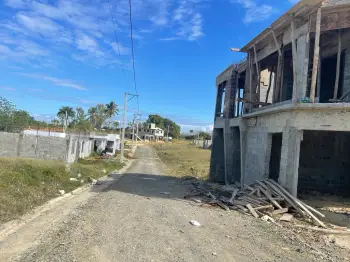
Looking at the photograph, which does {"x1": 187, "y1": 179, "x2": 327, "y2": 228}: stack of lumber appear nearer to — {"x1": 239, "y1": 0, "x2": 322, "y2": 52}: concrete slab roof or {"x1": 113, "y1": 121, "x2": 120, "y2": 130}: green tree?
{"x1": 239, "y1": 0, "x2": 322, "y2": 52}: concrete slab roof

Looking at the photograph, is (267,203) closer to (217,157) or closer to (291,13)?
(291,13)

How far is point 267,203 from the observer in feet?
37.1

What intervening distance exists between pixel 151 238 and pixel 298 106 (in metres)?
7.17

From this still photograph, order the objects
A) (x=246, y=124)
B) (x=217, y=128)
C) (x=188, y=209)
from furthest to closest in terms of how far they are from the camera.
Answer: (x=217, y=128), (x=246, y=124), (x=188, y=209)

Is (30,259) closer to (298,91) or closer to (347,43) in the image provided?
(298,91)

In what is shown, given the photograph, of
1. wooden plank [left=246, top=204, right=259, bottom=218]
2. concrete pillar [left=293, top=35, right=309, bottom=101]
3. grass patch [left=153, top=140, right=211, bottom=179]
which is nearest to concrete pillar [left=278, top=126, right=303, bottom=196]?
concrete pillar [left=293, top=35, right=309, bottom=101]

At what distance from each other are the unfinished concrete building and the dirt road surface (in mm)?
4224

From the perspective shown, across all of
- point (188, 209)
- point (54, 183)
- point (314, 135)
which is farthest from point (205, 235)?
point (314, 135)

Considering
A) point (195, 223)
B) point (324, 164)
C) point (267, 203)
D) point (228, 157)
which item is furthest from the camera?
point (228, 157)

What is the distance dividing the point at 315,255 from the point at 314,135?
33.8 feet

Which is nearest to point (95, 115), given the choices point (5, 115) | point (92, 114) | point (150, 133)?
point (92, 114)

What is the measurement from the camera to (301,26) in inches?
499

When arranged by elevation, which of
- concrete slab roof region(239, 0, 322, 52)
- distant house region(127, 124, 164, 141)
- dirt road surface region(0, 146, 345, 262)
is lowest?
dirt road surface region(0, 146, 345, 262)

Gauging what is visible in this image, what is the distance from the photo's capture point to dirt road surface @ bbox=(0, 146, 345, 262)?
6.11 metres
